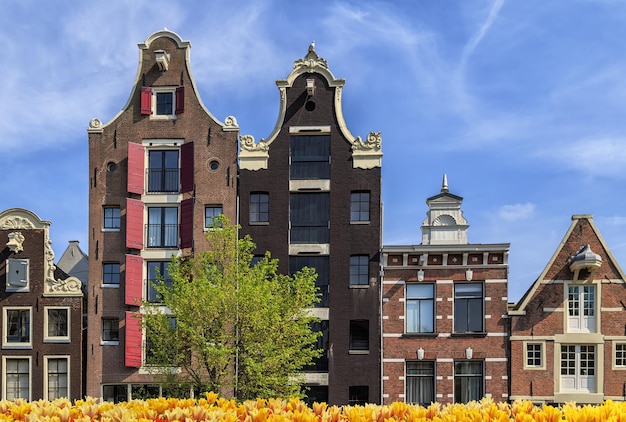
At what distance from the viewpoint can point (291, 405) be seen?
10.2 meters

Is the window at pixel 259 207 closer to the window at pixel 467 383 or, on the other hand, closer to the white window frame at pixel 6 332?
the window at pixel 467 383

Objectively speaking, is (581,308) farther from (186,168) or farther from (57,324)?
(57,324)

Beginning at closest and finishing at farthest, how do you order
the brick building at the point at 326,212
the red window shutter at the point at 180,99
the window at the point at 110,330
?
the brick building at the point at 326,212 → the window at the point at 110,330 → the red window shutter at the point at 180,99

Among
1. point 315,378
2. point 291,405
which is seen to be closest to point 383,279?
point 315,378

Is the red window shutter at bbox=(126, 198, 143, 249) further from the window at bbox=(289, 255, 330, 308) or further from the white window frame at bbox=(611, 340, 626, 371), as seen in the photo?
the white window frame at bbox=(611, 340, 626, 371)

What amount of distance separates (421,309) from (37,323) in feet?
66.6

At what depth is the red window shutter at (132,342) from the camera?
3588 cm

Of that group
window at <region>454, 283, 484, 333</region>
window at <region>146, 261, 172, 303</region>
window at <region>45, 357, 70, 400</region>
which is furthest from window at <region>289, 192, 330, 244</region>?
window at <region>45, 357, 70, 400</region>

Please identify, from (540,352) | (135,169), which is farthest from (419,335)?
(135,169)

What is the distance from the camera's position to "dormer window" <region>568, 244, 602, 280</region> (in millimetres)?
33812

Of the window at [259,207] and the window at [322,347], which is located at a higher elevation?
the window at [259,207]

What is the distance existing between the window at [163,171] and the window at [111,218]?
2209 millimetres

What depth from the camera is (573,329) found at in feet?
114

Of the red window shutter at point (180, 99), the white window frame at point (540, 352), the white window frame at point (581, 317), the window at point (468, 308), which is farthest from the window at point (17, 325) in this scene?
the white window frame at point (581, 317)
